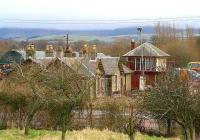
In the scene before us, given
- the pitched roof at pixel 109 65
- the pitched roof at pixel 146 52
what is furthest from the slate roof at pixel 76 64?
the pitched roof at pixel 146 52

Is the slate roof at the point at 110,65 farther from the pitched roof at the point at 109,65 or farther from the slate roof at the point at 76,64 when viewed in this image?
the slate roof at the point at 76,64

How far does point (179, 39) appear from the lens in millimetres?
93875

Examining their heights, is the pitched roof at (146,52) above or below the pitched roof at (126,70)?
above

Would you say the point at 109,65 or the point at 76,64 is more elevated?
the point at 76,64

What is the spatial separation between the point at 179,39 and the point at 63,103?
7308 cm

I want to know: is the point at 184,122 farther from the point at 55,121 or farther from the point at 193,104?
the point at 55,121

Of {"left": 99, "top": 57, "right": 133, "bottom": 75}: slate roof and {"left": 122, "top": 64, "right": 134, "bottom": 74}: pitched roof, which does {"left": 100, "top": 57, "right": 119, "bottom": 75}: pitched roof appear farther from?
{"left": 122, "top": 64, "right": 134, "bottom": 74}: pitched roof

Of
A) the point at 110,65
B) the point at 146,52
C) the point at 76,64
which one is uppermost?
the point at 76,64

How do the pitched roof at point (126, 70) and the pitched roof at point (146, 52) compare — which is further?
the pitched roof at point (146, 52)

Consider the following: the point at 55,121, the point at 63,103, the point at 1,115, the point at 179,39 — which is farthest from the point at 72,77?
the point at 179,39

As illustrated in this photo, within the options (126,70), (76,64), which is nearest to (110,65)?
(126,70)

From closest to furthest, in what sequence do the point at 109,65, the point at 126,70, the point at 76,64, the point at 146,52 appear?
the point at 76,64 → the point at 109,65 → the point at 126,70 → the point at 146,52

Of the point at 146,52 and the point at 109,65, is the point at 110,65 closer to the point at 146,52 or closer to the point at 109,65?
the point at 109,65

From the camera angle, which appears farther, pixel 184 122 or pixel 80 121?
pixel 80 121
